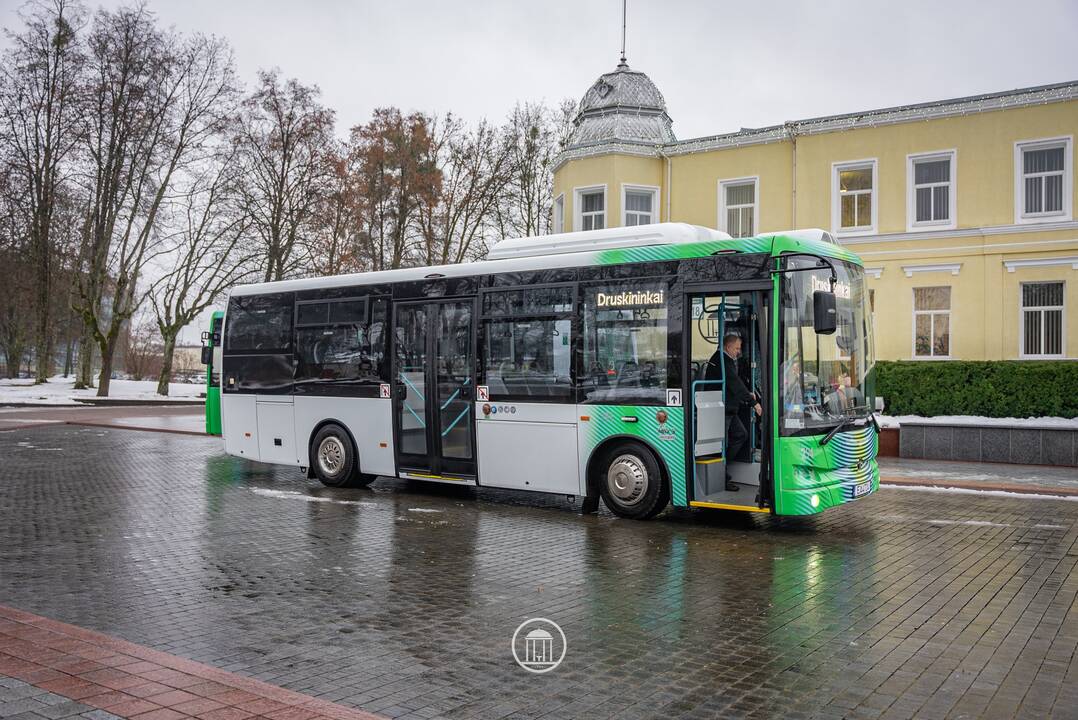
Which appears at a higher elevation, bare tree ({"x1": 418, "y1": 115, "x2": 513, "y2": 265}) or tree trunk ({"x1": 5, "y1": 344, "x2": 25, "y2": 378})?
bare tree ({"x1": 418, "y1": 115, "x2": 513, "y2": 265})

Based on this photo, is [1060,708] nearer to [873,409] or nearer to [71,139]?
[873,409]

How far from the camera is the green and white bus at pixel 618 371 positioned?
10.3 metres

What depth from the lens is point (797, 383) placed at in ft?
33.4

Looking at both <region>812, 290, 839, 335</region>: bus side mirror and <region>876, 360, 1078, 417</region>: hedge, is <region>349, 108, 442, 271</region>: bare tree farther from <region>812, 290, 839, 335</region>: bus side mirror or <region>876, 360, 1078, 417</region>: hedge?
<region>812, 290, 839, 335</region>: bus side mirror

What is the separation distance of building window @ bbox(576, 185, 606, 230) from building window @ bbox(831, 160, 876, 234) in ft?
24.9

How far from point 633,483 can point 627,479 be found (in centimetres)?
9

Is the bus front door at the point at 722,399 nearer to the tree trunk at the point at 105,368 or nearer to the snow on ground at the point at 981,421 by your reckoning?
the snow on ground at the point at 981,421

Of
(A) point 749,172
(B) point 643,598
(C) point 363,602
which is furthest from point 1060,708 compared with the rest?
(A) point 749,172

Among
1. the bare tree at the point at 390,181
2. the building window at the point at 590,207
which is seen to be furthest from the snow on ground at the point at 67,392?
the building window at the point at 590,207

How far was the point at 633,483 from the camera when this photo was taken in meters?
11.2

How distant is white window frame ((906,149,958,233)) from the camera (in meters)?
26.2

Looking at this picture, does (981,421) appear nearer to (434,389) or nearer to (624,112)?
(434,389)

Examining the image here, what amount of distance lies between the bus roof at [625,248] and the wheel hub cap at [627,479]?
251 cm

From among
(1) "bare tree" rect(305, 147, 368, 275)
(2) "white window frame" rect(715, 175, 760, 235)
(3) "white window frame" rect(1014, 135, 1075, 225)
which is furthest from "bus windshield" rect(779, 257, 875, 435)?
(1) "bare tree" rect(305, 147, 368, 275)
